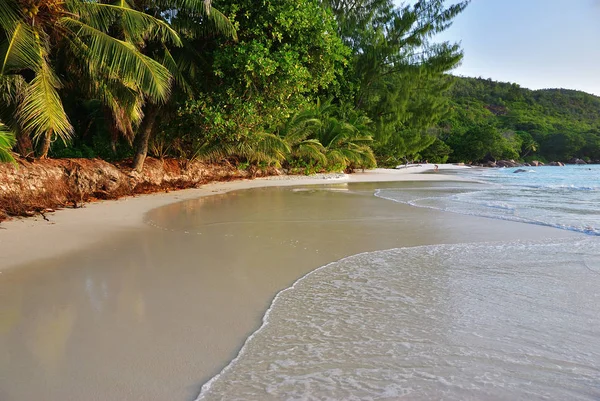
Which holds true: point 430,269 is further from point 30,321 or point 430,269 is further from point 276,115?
point 276,115

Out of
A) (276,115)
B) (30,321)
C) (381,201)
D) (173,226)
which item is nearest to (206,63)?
(276,115)

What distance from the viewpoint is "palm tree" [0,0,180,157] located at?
6879mm

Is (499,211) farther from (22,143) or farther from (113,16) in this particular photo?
(22,143)

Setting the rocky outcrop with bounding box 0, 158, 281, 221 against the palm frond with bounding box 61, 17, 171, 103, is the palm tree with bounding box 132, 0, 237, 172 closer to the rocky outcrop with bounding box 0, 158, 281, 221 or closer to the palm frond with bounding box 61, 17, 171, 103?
the rocky outcrop with bounding box 0, 158, 281, 221

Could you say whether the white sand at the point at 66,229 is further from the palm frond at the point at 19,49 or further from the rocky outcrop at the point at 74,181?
the palm frond at the point at 19,49

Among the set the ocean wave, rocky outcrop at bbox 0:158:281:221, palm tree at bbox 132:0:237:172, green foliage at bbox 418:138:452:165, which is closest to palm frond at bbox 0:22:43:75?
rocky outcrop at bbox 0:158:281:221

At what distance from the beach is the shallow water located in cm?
19

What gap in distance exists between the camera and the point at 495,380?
1.94 metres

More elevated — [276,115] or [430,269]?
[276,115]

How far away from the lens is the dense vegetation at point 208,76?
25.3 ft

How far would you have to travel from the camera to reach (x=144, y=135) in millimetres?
11242

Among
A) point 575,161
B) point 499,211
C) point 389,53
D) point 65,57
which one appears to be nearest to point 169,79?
point 65,57

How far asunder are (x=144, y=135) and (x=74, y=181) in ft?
9.76

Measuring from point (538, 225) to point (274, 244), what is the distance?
3.68 metres
